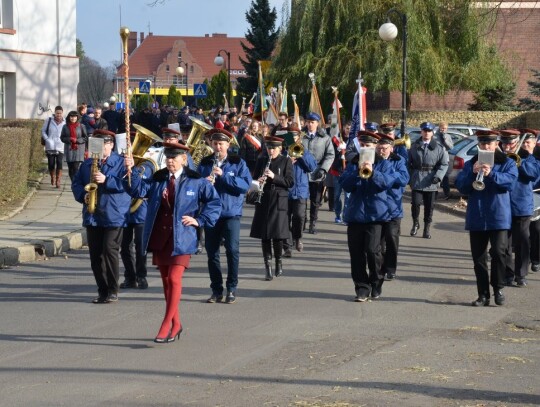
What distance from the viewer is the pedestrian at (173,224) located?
904 cm

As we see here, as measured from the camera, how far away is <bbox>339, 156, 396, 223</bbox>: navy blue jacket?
11.3 m

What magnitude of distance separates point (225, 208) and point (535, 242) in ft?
15.5

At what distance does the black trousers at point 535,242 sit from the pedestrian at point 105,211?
5.63 m

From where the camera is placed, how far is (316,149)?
17750 mm

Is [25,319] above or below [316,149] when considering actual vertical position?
below

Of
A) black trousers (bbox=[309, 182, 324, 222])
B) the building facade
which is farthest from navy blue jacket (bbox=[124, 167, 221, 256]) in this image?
the building facade

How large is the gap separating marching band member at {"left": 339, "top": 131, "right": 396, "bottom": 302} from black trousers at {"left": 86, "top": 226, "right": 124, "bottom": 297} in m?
2.50

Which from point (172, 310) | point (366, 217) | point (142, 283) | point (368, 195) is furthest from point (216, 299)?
point (172, 310)

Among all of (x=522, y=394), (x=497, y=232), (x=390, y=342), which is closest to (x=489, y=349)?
(x=390, y=342)

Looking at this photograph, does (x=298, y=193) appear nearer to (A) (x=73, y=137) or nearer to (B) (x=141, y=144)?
(B) (x=141, y=144)

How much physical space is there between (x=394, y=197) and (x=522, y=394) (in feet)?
18.0

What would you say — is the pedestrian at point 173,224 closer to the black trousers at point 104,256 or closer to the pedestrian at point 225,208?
the pedestrian at point 225,208

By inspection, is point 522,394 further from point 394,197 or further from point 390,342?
point 394,197

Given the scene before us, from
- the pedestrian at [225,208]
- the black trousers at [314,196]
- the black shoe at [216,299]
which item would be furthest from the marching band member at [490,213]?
the black trousers at [314,196]
